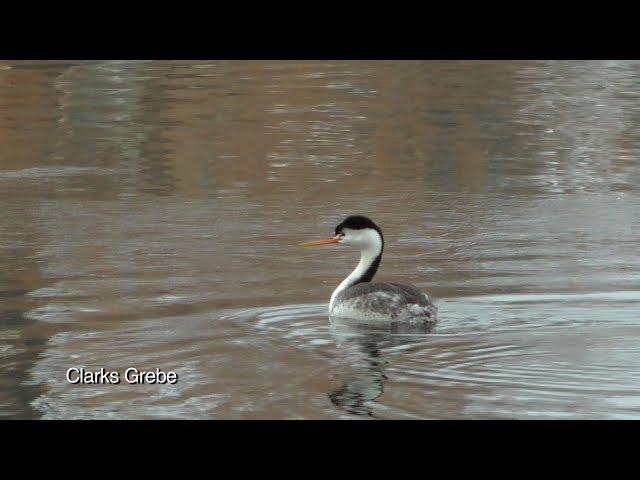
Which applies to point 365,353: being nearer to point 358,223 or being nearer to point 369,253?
point 369,253

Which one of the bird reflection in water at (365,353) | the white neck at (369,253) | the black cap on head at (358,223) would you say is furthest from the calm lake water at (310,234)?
the black cap on head at (358,223)

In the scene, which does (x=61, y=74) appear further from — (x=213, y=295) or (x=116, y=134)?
(x=213, y=295)

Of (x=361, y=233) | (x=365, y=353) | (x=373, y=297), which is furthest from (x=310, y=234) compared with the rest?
(x=365, y=353)

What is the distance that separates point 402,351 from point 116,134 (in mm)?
11682

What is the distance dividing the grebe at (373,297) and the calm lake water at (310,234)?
0.63ft

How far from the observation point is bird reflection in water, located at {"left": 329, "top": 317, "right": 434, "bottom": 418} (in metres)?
9.06

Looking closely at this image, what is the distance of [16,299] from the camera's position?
12305 mm

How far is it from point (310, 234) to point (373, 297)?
12.5 ft

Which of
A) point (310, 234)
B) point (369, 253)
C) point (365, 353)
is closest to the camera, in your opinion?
point (365, 353)

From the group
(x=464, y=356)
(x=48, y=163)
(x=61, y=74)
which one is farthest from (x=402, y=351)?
(x=61, y=74)

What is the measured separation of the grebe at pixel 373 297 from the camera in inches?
442

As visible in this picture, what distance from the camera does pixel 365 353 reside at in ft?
34.1

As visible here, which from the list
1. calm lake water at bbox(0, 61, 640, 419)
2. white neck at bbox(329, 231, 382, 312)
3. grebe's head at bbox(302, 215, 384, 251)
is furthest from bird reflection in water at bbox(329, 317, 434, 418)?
grebe's head at bbox(302, 215, 384, 251)

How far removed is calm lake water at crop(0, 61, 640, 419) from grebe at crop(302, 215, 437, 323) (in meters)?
0.19
